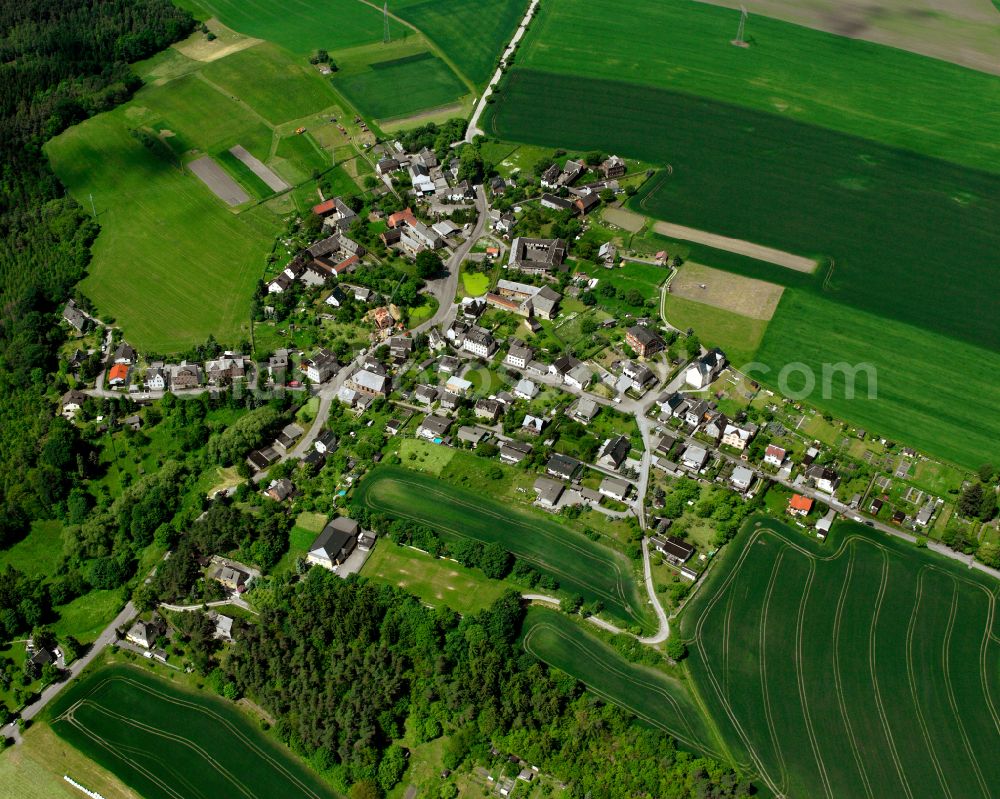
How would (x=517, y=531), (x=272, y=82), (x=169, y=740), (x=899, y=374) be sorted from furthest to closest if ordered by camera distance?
1. (x=272, y=82)
2. (x=899, y=374)
3. (x=517, y=531)
4. (x=169, y=740)

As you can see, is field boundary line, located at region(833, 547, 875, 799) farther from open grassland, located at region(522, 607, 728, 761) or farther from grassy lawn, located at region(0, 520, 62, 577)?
grassy lawn, located at region(0, 520, 62, 577)

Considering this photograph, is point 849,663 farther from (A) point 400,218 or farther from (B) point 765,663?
(A) point 400,218

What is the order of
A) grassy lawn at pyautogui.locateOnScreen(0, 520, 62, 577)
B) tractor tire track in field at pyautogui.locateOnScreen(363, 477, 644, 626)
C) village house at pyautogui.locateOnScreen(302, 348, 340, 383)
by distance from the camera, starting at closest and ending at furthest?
tractor tire track in field at pyautogui.locateOnScreen(363, 477, 644, 626), grassy lawn at pyautogui.locateOnScreen(0, 520, 62, 577), village house at pyautogui.locateOnScreen(302, 348, 340, 383)

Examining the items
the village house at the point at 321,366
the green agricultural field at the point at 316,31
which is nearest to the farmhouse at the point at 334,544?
the village house at the point at 321,366

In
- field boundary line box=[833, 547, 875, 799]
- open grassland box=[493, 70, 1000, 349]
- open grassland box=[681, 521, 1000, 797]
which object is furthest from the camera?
open grassland box=[493, 70, 1000, 349]

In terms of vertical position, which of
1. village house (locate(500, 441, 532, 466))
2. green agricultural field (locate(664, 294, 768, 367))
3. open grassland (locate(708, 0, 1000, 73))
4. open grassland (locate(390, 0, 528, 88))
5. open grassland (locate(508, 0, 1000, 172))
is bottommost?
village house (locate(500, 441, 532, 466))

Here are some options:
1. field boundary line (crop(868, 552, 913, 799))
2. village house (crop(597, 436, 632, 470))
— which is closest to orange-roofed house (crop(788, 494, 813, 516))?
field boundary line (crop(868, 552, 913, 799))

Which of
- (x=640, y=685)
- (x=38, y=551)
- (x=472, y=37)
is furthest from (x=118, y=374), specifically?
(x=472, y=37)
